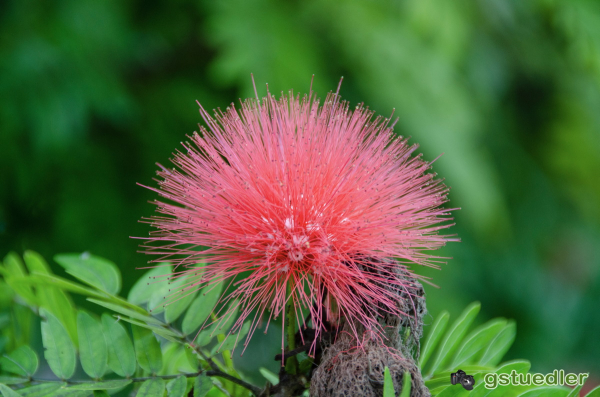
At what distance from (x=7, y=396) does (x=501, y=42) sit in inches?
144

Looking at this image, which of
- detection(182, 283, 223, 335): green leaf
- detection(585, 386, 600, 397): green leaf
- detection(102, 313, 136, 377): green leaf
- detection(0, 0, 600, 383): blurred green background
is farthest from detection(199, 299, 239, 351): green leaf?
detection(0, 0, 600, 383): blurred green background

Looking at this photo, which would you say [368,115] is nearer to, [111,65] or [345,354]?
[345,354]

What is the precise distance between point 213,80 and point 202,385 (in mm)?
2212

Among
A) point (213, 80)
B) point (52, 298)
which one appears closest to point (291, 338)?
point (52, 298)

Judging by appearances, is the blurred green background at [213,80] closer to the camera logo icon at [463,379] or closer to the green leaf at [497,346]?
the green leaf at [497,346]

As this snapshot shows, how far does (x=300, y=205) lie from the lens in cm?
92

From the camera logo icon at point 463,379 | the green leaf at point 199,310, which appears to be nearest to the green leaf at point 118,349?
the green leaf at point 199,310

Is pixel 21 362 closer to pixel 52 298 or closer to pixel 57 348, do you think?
pixel 57 348

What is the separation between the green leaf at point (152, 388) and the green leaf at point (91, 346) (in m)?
0.11

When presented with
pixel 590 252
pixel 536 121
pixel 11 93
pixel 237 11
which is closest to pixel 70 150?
pixel 11 93

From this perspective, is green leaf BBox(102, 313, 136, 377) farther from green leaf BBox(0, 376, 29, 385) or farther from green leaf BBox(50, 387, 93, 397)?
green leaf BBox(0, 376, 29, 385)

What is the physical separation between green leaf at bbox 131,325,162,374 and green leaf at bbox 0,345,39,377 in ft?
0.80

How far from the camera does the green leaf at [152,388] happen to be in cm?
89

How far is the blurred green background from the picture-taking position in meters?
2.34
